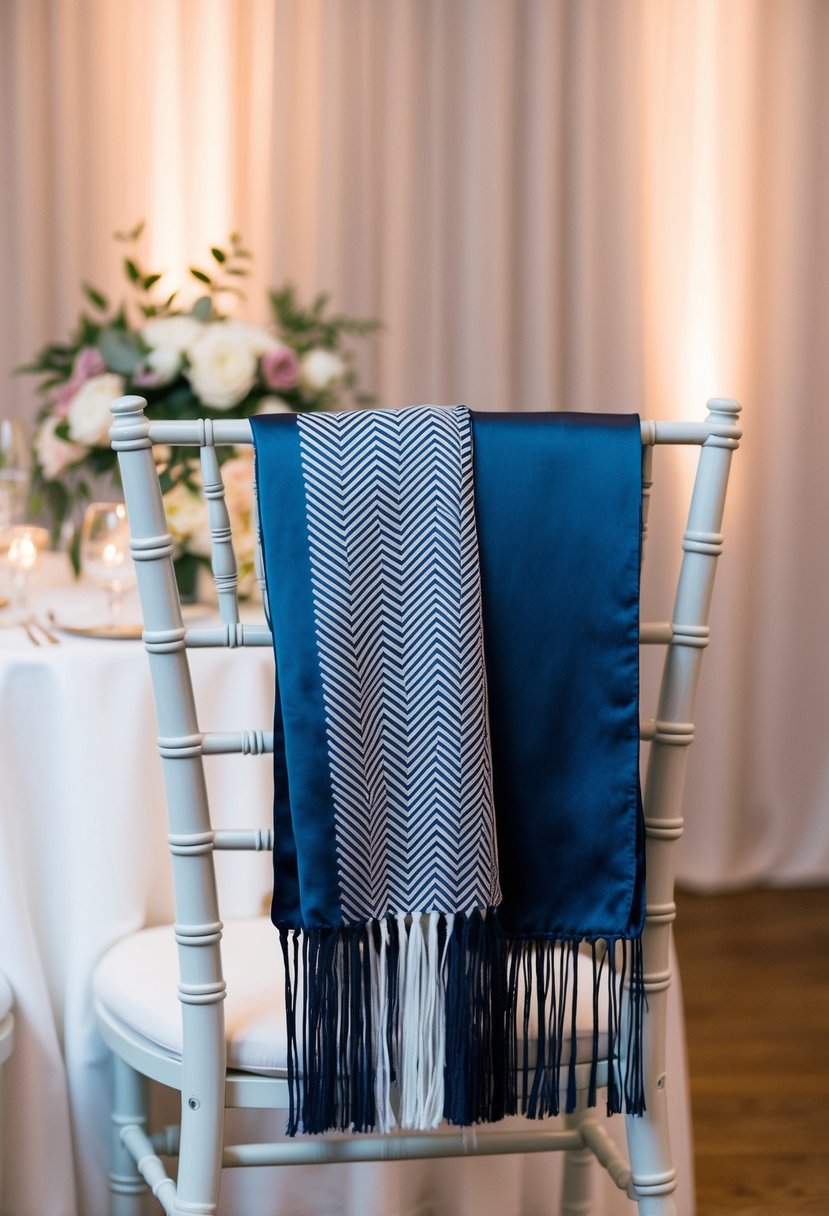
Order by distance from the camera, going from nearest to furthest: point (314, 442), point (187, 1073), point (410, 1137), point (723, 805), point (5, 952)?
point (314, 442)
point (187, 1073)
point (410, 1137)
point (5, 952)
point (723, 805)

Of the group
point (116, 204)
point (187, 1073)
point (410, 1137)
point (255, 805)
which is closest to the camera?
point (187, 1073)

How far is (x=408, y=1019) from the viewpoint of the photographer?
42.7 inches

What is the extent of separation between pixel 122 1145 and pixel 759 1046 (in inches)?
50.8

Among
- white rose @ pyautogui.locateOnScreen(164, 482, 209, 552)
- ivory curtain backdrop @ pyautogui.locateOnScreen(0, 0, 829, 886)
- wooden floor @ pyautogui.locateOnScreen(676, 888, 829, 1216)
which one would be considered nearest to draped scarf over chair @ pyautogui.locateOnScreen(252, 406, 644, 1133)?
white rose @ pyautogui.locateOnScreen(164, 482, 209, 552)

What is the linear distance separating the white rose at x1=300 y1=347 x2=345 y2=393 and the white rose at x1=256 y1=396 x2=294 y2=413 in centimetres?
4

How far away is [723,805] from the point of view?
3.26 metres

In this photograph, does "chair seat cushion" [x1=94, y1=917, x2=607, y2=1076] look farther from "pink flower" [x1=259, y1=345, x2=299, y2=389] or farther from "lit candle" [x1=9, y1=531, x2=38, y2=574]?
"pink flower" [x1=259, y1=345, x2=299, y2=389]

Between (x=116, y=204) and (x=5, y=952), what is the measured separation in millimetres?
2095

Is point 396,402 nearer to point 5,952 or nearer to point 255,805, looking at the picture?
point 255,805

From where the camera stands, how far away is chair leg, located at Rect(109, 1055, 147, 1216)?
4.77 ft

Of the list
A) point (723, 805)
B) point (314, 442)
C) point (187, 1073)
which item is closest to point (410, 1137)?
point (187, 1073)

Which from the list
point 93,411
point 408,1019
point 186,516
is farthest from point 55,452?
point 408,1019

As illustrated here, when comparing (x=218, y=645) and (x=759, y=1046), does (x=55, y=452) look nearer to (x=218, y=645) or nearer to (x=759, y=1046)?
(x=218, y=645)

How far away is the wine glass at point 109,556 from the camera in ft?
5.43
